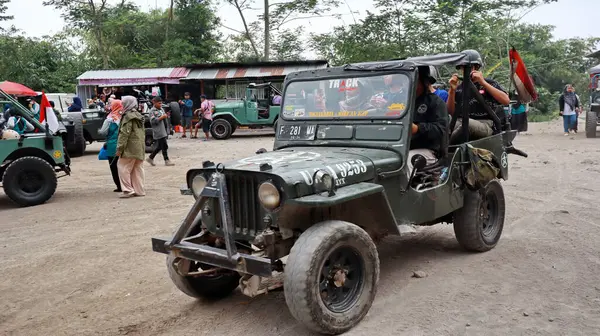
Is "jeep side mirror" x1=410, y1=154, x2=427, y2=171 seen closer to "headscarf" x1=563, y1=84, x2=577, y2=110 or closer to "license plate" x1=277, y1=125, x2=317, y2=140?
"license plate" x1=277, y1=125, x2=317, y2=140

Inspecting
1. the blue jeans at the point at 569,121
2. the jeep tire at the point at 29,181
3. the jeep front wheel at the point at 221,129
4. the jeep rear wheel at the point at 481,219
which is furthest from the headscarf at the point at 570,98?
the jeep tire at the point at 29,181

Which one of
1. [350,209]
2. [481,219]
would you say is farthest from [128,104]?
[481,219]

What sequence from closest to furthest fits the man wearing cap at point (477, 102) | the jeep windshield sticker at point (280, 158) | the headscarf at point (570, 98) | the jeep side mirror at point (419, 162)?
the jeep windshield sticker at point (280, 158)
the jeep side mirror at point (419, 162)
the man wearing cap at point (477, 102)
the headscarf at point (570, 98)

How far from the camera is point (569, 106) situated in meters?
15.8

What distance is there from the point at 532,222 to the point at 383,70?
120 inches

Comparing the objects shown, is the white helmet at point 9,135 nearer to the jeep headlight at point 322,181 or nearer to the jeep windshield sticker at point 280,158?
the jeep windshield sticker at point 280,158

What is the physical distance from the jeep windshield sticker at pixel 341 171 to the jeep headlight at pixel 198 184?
0.81 metres

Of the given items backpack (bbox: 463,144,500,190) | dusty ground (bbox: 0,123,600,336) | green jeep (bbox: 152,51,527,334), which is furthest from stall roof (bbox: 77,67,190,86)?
backpack (bbox: 463,144,500,190)

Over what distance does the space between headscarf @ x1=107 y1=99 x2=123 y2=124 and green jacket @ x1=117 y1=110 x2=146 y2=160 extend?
0.63 metres

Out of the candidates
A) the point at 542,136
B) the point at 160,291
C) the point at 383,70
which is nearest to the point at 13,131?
the point at 160,291

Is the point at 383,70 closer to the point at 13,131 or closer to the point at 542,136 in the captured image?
the point at 13,131

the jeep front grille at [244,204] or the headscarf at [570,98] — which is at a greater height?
the headscarf at [570,98]

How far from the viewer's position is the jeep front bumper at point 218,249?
10.4 feet

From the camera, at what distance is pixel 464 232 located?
4.89 meters
